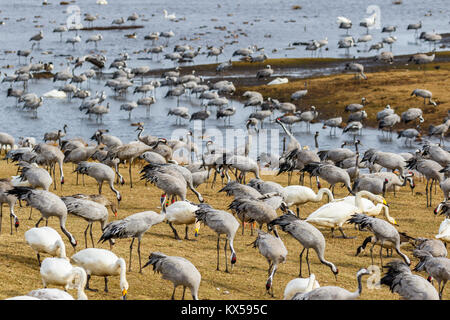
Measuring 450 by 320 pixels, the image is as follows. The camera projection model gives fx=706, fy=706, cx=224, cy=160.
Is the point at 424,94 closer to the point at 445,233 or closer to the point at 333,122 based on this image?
the point at 333,122

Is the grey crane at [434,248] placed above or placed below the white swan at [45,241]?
below

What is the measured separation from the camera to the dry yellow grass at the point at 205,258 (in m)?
10.9

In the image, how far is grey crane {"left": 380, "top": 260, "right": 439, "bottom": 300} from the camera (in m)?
9.85

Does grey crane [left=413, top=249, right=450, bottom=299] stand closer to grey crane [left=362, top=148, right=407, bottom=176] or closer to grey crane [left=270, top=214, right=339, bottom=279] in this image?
grey crane [left=270, top=214, right=339, bottom=279]

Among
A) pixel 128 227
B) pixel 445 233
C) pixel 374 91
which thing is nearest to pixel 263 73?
pixel 374 91

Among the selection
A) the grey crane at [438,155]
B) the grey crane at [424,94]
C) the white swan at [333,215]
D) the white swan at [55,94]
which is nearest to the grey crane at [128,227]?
the white swan at [333,215]

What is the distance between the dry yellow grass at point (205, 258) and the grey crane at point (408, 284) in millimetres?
1028

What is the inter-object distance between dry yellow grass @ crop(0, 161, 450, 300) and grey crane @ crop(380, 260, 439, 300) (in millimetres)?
1028

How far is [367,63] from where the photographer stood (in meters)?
45.9

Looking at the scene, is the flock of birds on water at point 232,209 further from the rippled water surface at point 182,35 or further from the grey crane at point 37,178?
the rippled water surface at point 182,35
